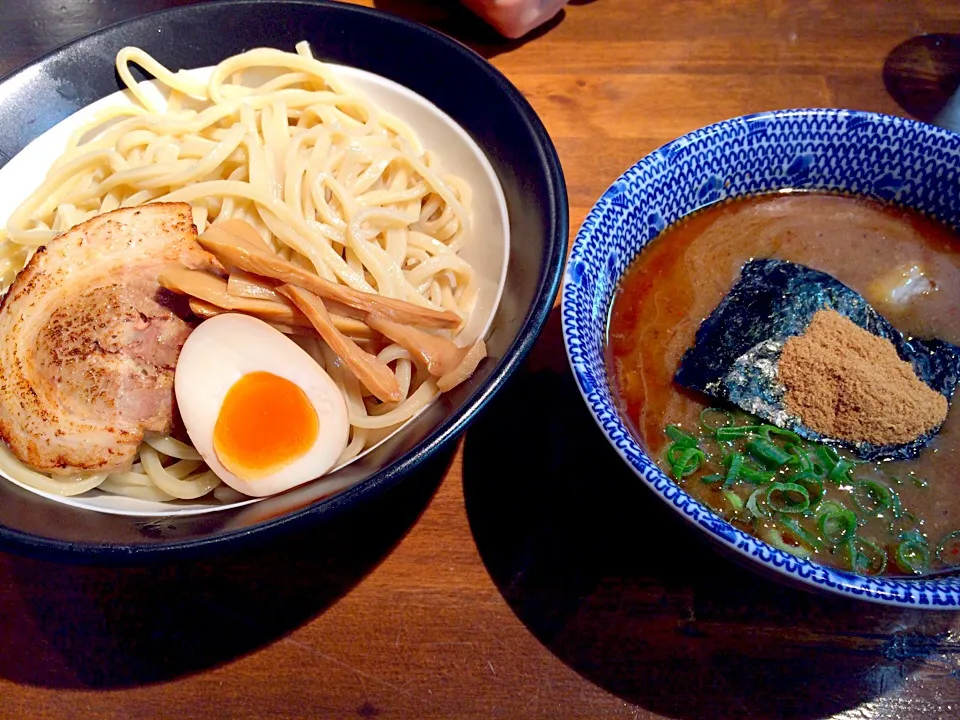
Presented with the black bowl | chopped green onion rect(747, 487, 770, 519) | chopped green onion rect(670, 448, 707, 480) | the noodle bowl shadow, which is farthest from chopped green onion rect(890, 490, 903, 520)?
the noodle bowl shadow

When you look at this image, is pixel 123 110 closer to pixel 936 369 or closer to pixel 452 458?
pixel 452 458

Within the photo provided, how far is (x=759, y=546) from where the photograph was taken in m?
0.99

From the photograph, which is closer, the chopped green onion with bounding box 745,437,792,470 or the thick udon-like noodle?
the chopped green onion with bounding box 745,437,792,470

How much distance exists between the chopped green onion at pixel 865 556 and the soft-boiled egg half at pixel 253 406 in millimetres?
968

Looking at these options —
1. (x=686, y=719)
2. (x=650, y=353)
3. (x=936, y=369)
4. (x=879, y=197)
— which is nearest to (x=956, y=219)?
(x=879, y=197)

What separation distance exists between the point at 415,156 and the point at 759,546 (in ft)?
4.28

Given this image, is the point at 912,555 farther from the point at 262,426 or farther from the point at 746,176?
the point at 262,426

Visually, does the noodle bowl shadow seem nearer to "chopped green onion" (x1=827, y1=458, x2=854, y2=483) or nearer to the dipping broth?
the dipping broth

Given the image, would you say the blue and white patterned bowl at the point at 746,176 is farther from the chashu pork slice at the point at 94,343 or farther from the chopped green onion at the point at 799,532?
the chashu pork slice at the point at 94,343

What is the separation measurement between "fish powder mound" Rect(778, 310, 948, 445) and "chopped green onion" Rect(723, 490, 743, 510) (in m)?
0.21

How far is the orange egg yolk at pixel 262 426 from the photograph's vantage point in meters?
1.35

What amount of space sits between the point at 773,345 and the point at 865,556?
42 centimetres

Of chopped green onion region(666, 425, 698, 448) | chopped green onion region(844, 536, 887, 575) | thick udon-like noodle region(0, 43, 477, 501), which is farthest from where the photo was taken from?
thick udon-like noodle region(0, 43, 477, 501)

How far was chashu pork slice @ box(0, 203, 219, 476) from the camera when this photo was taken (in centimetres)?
138
